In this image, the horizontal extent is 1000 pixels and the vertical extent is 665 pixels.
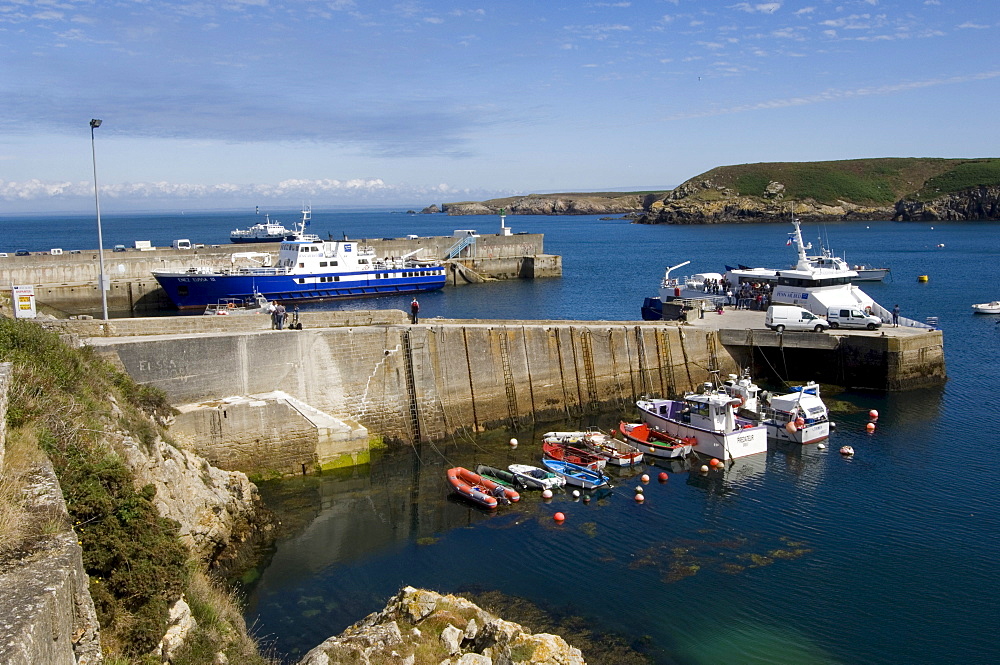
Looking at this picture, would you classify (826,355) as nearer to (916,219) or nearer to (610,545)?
(610,545)

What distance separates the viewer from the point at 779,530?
24656 millimetres

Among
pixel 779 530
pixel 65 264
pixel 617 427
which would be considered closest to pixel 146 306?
pixel 65 264

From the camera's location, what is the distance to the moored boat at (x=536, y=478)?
1078 inches

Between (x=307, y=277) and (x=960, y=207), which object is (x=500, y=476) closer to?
(x=307, y=277)

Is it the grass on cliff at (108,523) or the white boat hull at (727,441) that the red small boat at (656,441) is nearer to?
the white boat hull at (727,441)

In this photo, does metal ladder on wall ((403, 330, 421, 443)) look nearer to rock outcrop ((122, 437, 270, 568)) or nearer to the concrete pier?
the concrete pier

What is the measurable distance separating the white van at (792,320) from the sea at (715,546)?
13.2 ft

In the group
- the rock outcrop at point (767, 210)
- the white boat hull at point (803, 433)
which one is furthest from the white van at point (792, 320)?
the rock outcrop at point (767, 210)

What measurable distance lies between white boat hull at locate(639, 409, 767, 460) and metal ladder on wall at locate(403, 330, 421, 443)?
10.3 metres

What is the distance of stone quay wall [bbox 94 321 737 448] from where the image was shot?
2839 centimetres

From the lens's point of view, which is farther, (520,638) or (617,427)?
(617,427)

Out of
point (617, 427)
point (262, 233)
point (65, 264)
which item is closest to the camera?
point (617, 427)

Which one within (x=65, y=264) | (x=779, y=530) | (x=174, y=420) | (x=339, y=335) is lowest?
(x=779, y=530)

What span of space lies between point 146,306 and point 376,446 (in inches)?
1712
